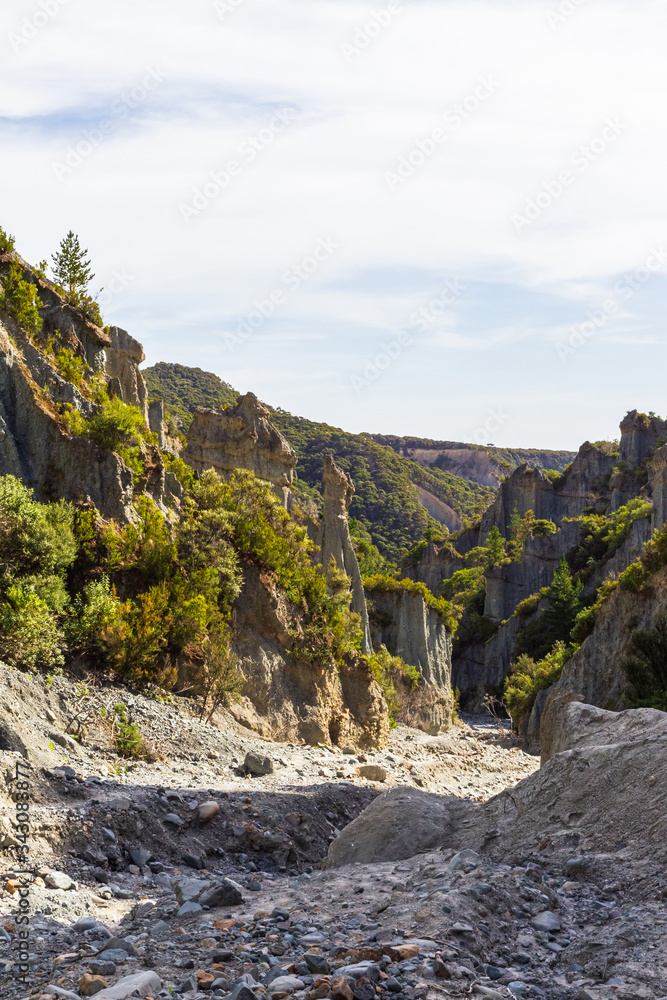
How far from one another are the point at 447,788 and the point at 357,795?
28.7 ft

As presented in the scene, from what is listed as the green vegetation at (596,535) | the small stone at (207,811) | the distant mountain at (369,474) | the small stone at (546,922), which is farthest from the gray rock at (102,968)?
the distant mountain at (369,474)

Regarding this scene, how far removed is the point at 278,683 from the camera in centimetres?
2155

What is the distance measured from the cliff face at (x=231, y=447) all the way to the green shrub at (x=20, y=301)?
2290 centimetres

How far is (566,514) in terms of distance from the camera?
92.8 meters

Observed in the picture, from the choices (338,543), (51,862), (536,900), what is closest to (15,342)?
(51,862)

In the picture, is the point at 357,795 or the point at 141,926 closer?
the point at 141,926

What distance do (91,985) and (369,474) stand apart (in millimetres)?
113737

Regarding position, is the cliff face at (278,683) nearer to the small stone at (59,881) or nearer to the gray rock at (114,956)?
the small stone at (59,881)

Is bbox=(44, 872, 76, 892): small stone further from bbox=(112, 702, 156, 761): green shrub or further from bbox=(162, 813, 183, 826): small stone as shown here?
bbox=(112, 702, 156, 761): green shrub

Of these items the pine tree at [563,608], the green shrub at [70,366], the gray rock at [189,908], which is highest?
the green shrub at [70,366]

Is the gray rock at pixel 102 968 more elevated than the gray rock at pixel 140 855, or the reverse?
the gray rock at pixel 102 968

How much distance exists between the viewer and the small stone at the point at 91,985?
514 cm

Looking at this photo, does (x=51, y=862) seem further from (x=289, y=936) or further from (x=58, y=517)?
(x=58, y=517)

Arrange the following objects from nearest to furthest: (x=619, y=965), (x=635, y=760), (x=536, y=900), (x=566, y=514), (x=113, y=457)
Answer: (x=619, y=965) < (x=536, y=900) < (x=635, y=760) < (x=113, y=457) < (x=566, y=514)
